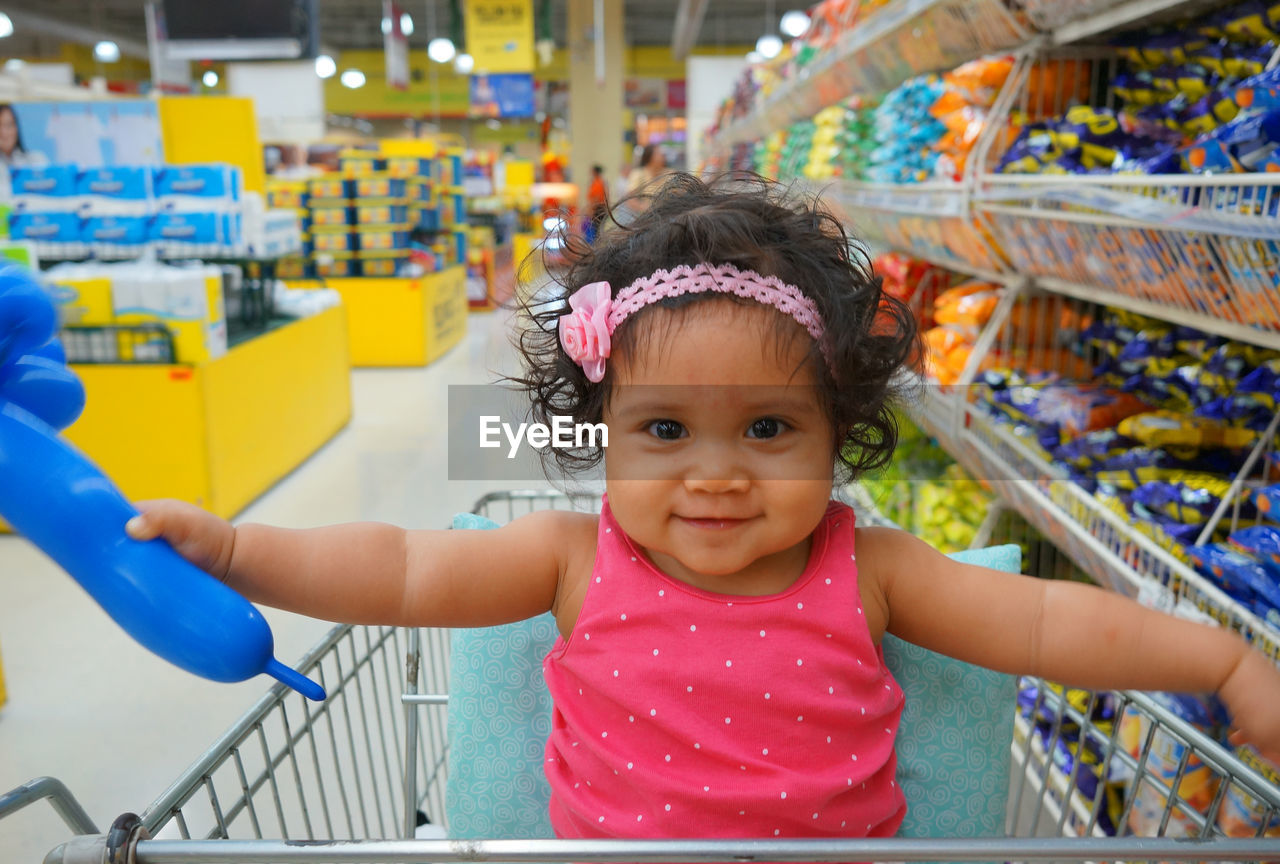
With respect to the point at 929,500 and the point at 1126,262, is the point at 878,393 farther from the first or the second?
the point at 929,500

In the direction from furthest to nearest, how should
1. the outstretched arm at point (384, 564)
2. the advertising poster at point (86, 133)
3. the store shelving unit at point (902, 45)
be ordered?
the advertising poster at point (86, 133), the store shelving unit at point (902, 45), the outstretched arm at point (384, 564)

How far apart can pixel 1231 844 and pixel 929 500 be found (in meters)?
2.18

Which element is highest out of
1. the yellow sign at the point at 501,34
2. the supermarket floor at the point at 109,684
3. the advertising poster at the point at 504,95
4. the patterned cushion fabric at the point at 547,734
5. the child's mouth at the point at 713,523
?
the yellow sign at the point at 501,34

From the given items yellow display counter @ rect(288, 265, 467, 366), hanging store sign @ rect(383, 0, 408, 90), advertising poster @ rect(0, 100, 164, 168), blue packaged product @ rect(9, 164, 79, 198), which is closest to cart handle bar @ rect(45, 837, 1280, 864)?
blue packaged product @ rect(9, 164, 79, 198)

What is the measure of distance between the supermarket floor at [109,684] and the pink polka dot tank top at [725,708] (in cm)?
45

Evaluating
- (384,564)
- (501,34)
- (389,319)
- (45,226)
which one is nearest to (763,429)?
(384,564)

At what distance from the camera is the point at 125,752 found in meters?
2.45

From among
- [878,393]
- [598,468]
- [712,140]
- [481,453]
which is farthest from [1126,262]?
[712,140]

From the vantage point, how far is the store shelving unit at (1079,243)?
130cm

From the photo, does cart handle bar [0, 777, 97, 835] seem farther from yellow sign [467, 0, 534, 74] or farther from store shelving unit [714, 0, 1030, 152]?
yellow sign [467, 0, 534, 74]

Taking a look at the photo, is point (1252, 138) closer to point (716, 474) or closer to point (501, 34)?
point (716, 474)

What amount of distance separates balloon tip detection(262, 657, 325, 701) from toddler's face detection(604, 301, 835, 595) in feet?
1.11

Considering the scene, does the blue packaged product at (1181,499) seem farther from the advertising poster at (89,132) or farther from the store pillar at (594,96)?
the store pillar at (594,96)

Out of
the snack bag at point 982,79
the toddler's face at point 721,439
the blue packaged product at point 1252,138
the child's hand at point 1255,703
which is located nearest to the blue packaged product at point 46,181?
the snack bag at point 982,79
